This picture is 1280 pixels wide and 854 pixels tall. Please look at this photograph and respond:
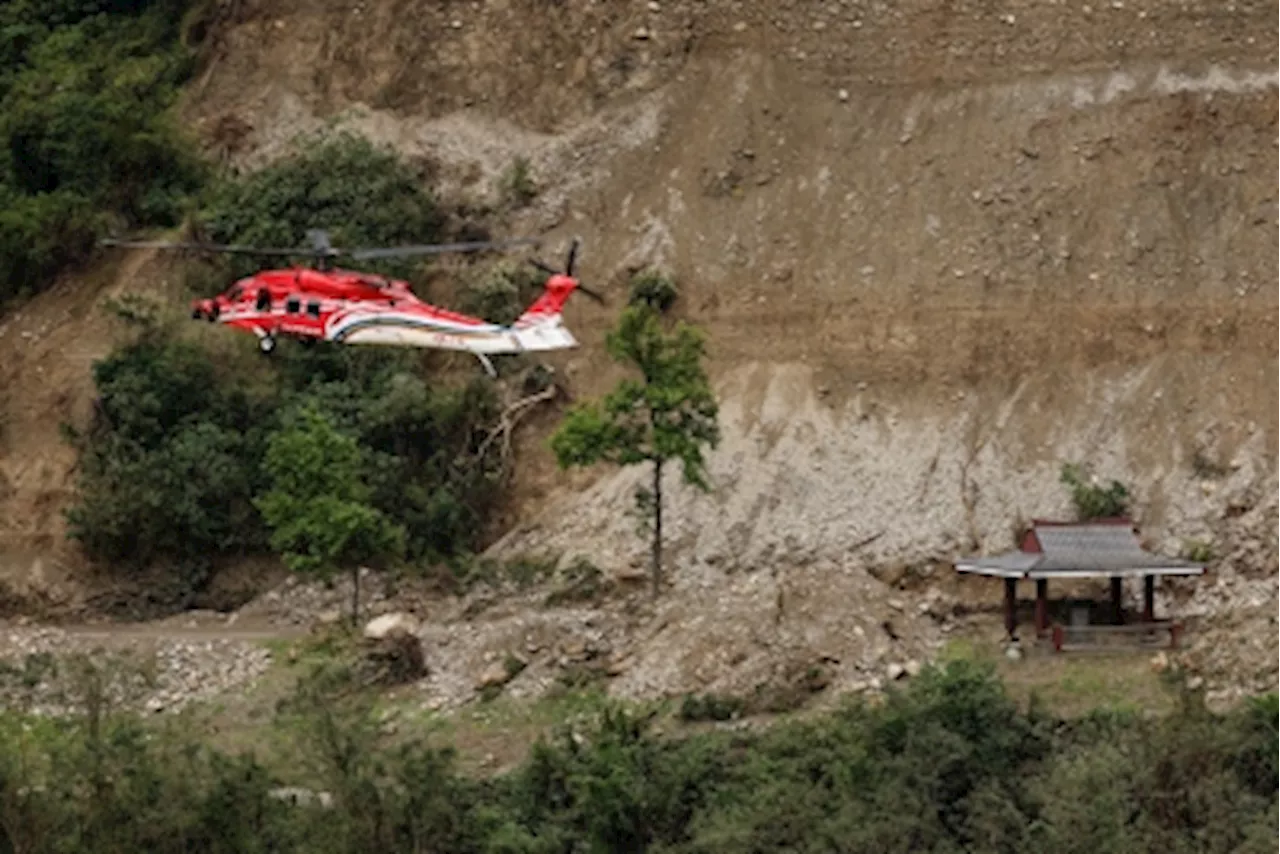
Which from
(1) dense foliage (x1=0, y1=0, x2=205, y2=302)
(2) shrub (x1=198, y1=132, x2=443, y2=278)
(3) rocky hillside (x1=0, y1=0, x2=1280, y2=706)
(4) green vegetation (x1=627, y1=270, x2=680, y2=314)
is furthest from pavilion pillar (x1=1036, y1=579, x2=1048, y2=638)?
(1) dense foliage (x1=0, y1=0, x2=205, y2=302)

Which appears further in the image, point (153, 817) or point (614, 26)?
point (614, 26)

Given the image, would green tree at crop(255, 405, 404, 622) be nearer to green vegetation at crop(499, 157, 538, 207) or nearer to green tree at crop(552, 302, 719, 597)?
green tree at crop(552, 302, 719, 597)

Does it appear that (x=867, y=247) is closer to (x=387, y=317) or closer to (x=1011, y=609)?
(x=1011, y=609)

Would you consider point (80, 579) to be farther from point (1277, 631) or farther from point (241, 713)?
point (1277, 631)

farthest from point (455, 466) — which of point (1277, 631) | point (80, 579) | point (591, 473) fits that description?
point (1277, 631)

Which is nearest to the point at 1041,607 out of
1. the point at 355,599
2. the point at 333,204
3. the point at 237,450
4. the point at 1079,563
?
the point at 1079,563

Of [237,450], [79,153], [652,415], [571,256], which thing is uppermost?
[79,153]
